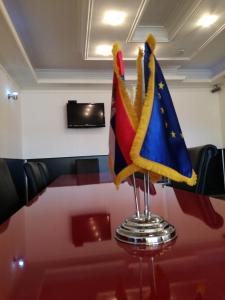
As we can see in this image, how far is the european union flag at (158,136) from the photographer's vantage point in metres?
0.69

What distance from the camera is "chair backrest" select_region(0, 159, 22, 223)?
4.48 feet

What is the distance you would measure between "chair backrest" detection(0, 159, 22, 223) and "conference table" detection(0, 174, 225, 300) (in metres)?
0.42

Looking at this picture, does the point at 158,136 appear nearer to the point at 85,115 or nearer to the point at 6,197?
the point at 6,197

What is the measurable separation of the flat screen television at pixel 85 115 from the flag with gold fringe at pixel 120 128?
573 cm

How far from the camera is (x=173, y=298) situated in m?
0.41

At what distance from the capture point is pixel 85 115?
653 cm

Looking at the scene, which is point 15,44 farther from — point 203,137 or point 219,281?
point 203,137

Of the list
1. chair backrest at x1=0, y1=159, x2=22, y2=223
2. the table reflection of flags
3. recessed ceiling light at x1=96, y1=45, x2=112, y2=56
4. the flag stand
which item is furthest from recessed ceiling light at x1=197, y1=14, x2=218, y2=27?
the flag stand

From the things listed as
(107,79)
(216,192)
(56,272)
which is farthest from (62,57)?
(56,272)

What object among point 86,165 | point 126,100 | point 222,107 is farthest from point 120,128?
point 222,107

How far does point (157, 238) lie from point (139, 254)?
0.28 feet

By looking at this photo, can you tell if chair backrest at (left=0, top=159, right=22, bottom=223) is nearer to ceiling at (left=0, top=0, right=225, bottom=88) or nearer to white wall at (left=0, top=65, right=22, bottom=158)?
ceiling at (left=0, top=0, right=225, bottom=88)

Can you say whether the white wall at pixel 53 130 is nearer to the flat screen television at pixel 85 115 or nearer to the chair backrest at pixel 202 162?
the flat screen television at pixel 85 115

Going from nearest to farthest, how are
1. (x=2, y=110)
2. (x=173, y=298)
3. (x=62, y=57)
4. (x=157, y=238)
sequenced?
(x=173, y=298)
(x=157, y=238)
(x=2, y=110)
(x=62, y=57)
